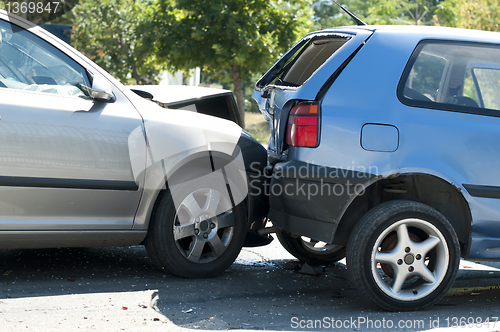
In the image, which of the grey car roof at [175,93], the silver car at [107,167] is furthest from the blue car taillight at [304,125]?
the grey car roof at [175,93]

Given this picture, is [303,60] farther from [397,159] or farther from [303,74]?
[397,159]

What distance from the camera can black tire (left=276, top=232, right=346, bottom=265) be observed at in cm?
509

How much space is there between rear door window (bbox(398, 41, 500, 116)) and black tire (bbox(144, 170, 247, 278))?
159cm

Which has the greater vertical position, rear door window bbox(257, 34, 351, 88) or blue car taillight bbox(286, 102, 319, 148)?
rear door window bbox(257, 34, 351, 88)

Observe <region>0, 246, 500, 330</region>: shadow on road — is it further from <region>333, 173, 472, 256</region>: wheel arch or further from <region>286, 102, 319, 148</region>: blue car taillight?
<region>286, 102, 319, 148</region>: blue car taillight

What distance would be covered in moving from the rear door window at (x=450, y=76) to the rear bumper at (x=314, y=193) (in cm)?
66

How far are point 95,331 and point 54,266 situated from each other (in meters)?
1.52

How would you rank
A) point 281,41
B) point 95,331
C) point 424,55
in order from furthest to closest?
point 281,41, point 424,55, point 95,331

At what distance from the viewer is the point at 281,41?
14.6 metres

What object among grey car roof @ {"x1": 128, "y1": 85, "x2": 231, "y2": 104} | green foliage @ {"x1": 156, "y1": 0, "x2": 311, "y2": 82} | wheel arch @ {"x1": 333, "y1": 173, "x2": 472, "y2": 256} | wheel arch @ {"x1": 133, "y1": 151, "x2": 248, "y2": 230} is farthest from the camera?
green foliage @ {"x1": 156, "y1": 0, "x2": 311, "y2": 82}

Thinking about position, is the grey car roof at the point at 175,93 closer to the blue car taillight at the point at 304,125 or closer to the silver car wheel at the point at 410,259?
the blue car taillight at the point at 304,125

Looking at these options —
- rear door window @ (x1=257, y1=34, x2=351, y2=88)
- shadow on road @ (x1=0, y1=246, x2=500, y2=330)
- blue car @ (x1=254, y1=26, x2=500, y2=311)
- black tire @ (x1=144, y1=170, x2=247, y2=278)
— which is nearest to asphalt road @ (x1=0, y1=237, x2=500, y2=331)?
shadow on road @ (x1=0, y1=246, x2=500, y2=330)

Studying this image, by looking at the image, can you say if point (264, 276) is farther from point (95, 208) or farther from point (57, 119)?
point (57, 119)

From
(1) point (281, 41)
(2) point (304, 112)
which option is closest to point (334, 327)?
(2) point (304, 112)
